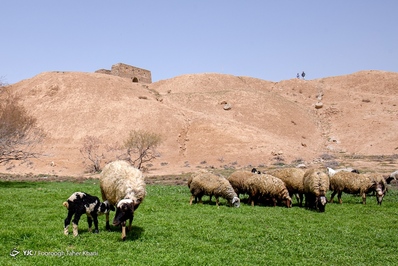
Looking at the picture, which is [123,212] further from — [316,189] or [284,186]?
[316,189]

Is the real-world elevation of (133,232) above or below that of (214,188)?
below

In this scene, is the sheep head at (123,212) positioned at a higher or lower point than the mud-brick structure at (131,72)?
lower

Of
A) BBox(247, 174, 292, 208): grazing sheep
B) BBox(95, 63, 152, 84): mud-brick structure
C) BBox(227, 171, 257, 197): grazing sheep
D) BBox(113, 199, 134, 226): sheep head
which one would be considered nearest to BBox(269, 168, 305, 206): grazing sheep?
BBox(247, 174, 292, 208): grazing sheep

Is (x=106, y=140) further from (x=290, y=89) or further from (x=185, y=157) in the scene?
(x=290, y=89)

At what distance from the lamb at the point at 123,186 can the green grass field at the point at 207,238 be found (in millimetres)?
899

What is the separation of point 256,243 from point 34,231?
20.7 feet

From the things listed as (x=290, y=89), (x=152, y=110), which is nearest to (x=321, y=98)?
(x=290, y=89)

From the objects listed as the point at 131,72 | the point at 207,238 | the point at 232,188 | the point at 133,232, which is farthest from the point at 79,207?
the point at 131,72

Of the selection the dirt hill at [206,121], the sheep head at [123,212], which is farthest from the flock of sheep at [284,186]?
the dirt hill at [206,121]

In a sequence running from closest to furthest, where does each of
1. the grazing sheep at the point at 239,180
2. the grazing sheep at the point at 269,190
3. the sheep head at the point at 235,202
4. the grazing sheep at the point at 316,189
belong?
the grazing sheep at the point at 316,189, the sheep head at the point at 235,202, the grazing sheep at the point at 269,190, the grazing sheep at the point at 239,180

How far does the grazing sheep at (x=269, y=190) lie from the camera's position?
625 inches

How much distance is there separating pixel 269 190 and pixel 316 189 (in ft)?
6.75

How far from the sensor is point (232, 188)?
15898 millimetres

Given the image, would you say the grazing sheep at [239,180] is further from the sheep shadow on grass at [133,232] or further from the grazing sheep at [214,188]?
the sheep shadow on grass at [133,232]
